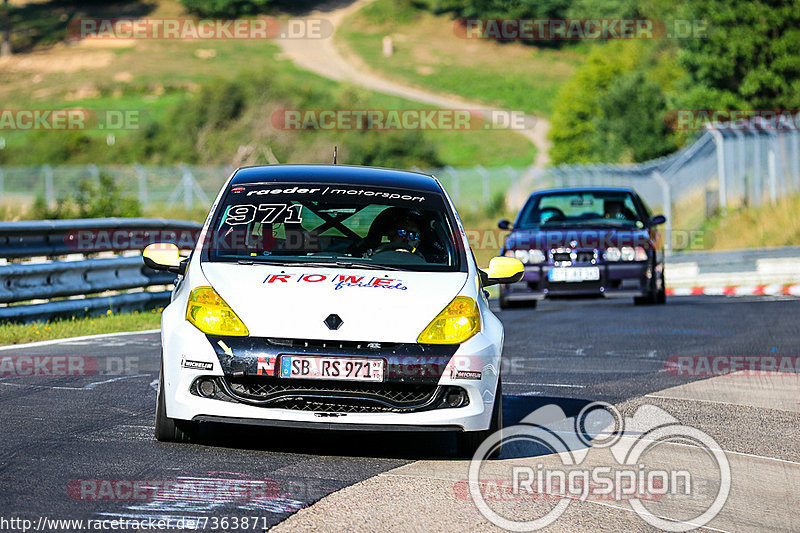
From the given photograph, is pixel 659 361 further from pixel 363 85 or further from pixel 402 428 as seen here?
pixel 363 85

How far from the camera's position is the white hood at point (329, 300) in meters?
6.36

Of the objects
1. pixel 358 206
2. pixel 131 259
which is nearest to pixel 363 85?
pixel 131 259

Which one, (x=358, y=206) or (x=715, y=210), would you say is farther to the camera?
(x=715, y=210)

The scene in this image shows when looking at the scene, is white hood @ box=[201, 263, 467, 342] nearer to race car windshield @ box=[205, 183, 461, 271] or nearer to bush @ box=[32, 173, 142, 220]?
race car windshield @ box=[205, 183, 461, 271]

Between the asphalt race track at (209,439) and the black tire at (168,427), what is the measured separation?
0.19 ft

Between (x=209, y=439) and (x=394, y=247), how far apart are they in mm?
A: 1511

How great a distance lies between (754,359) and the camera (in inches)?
463

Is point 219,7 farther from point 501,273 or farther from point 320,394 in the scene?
point 320,394

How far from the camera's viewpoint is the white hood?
6355 mm

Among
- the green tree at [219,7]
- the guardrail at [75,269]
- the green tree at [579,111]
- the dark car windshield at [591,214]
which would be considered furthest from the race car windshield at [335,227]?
the green tree at [219,7]

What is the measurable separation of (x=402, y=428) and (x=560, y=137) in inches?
2862

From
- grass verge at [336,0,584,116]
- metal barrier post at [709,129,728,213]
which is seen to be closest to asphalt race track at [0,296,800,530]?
metal barrier post at [709,129,728,213]

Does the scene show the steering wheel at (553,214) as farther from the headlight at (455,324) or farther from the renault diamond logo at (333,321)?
the renault diamond logo at (333,321)

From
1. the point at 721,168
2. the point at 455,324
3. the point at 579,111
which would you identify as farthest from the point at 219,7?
the point at 455,324
